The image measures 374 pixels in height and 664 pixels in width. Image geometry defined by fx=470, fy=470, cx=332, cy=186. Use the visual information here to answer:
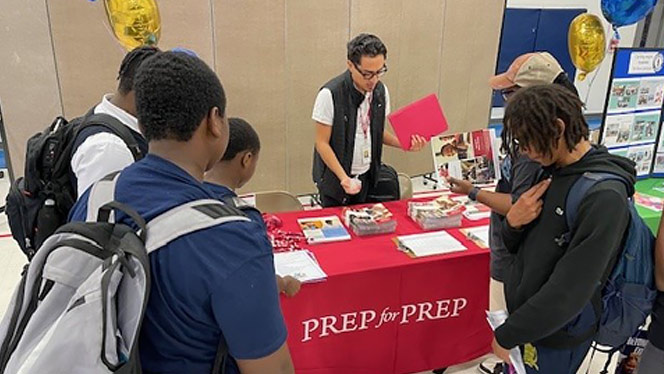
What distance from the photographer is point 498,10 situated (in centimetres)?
540

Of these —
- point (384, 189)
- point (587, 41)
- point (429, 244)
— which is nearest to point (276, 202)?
point (384, 189)

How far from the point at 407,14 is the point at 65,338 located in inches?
190

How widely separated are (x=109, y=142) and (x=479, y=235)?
173 centimetres

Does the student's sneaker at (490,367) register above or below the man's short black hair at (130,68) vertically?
below

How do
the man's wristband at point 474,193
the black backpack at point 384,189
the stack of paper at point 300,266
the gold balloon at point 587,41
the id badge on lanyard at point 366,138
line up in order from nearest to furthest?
the man's wristband at point 474,193, the stack of paper at point 300,266, the id badge on lanyard at point 366,138, the black backpack at point 384,189, the gold balloon at point 587,41

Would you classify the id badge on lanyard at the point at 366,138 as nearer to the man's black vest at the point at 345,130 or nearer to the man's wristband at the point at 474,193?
the man's black vest at the point at 345,130

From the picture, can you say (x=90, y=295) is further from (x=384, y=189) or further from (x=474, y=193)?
(x=384, y=189)

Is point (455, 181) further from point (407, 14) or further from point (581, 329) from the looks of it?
point (407, 14)

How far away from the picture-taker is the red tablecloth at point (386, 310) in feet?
6.66

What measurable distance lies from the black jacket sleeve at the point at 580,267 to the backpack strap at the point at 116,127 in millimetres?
1286

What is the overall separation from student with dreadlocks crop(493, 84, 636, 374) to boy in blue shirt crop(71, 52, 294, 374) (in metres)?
0.79

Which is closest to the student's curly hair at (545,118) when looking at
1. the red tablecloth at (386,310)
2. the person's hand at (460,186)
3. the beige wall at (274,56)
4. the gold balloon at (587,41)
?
the person's hand at (460,186)

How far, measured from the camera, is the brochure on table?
2797mm

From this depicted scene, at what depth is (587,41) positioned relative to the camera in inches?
133
